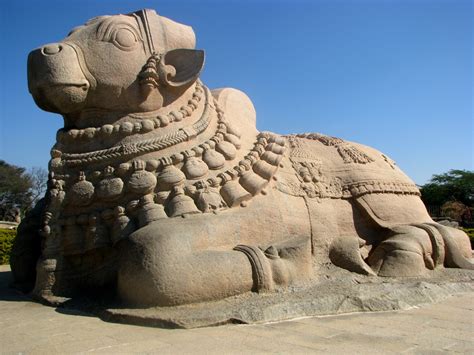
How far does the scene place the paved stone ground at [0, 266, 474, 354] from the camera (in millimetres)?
2643

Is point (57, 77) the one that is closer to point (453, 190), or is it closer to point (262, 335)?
point (262, 335)

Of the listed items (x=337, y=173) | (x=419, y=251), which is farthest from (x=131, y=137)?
(x=419, y=251)

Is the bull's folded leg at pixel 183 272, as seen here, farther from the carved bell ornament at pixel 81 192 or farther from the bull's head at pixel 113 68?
the bull's head at pixel 113 68

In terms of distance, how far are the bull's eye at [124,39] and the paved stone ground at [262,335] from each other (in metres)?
2.38

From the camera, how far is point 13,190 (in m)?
37.3

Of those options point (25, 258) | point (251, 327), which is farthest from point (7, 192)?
point (251, 327)

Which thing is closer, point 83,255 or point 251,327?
point 251,327

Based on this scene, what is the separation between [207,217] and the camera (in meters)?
3.85

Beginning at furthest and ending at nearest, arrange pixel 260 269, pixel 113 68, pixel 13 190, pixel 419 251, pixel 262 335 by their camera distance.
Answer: pixel 13 190
pixel 419 251
pixel 113 68
pixel 260 269
pixel 262 335

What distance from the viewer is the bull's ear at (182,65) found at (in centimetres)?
437

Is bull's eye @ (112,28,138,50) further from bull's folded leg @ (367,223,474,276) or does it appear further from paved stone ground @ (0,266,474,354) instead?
bull's folded leg @ (367,223,474,276)

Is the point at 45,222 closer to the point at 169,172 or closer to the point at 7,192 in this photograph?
the point at 169,172

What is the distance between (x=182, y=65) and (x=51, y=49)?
1177 millimetres

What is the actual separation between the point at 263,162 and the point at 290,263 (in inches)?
42.1
